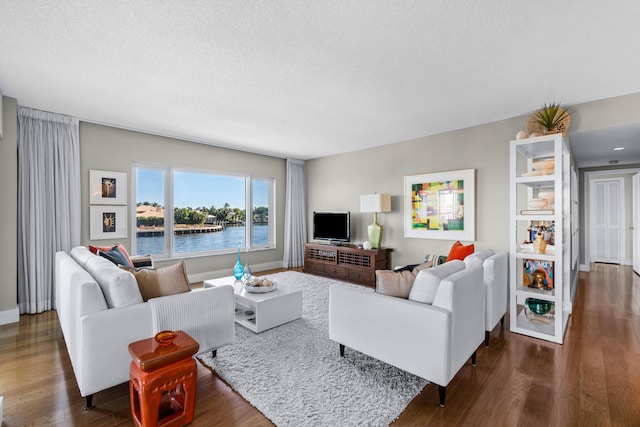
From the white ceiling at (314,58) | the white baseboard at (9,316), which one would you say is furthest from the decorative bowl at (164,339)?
the white baseboard at (9,316)

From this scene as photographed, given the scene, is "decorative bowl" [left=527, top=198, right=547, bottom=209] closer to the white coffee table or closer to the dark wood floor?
the dark wood floor

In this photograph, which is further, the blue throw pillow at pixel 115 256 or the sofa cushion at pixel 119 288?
the blue throw pillow at pixel 115 256

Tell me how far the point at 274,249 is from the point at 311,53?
4.69 metres

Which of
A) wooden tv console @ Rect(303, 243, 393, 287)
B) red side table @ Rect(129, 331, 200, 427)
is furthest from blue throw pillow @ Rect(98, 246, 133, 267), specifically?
wooden tv console @ Rect(303, 243, 393, 287)

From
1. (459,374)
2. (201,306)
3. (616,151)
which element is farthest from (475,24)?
(616,151)

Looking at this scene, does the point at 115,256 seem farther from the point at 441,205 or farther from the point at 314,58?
the point at 441,205

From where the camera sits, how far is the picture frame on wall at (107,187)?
4105 mm

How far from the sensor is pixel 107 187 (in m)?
4.23

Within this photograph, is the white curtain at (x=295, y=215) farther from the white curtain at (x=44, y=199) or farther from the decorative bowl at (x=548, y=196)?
the decorative bowl at (x=548, y=196)

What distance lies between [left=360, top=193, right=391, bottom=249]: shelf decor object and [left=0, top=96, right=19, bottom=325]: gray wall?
4671 millimetres

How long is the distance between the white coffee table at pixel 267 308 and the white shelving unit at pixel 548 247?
2.27m

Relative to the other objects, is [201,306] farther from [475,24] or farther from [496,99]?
[496,99]

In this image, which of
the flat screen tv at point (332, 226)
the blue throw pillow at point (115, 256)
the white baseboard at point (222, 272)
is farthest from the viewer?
the flat screen tv at point (332, 226)

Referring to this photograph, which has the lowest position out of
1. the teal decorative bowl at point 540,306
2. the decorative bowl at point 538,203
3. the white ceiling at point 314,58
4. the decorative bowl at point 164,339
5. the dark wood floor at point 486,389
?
the dark wood floor at point 486,389
